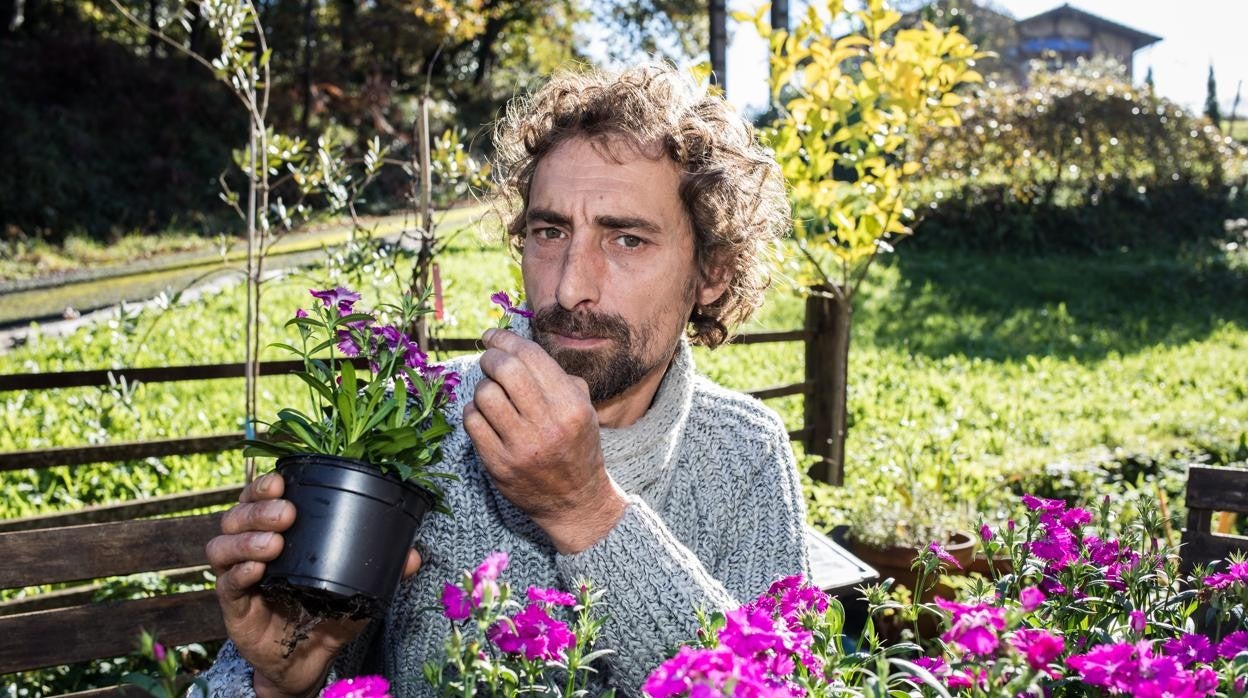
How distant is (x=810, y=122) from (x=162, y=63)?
55.9ft

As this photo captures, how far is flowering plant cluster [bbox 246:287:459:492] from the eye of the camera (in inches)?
48.1

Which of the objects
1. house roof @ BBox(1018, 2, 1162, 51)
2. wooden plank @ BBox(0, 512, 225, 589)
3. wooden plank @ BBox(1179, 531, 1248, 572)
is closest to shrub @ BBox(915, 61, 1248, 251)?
wooden plank @ BBox(1179, 531, 1248, 572)

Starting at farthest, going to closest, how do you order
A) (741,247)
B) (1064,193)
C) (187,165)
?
(187,165)
(1064,193)
(741,247)

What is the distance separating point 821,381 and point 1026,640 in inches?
162

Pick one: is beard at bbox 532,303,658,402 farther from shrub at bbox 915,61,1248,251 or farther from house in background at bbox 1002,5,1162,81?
house in background at bbox 1002,5,1162,81

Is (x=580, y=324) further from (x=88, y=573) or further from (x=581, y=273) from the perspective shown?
(x=88, y=573)

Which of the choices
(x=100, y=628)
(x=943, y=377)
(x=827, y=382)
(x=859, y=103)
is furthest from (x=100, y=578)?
(x=943, y=377)

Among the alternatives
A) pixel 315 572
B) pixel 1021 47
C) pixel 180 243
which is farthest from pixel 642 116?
pixel 1021 47

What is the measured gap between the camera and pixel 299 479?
3.93 ft

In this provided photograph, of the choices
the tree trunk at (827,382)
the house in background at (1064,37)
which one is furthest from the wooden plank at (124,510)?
the house in background at (1064,37)

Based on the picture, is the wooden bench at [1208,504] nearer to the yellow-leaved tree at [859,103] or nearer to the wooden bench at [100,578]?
the yellow-leaved tree at [859,103]

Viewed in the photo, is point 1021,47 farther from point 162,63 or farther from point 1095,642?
point 1095,642

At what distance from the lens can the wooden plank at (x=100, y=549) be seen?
1851mm

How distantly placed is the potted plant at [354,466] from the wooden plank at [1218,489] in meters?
1.55
